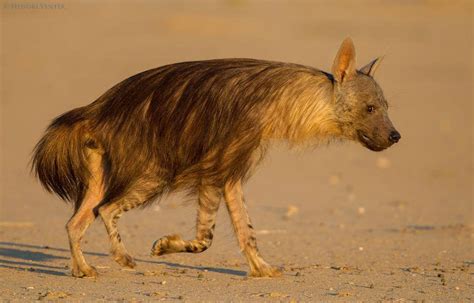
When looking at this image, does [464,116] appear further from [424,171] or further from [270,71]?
[270,71]

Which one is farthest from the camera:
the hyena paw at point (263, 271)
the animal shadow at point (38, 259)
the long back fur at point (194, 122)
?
the animal shadow at point (38, 259)

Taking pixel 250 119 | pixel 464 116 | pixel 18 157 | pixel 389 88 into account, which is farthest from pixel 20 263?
pixel 389 88

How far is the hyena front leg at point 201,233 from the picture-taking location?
725 cm

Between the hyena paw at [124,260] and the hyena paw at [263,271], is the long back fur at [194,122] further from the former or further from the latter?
the hyena paw at [263,271]

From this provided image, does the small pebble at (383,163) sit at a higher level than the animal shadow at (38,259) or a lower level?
lower

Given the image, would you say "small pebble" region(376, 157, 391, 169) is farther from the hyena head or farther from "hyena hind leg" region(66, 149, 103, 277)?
"hyena hind leg" region(66, 149, 103, 277)

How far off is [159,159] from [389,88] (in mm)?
13348

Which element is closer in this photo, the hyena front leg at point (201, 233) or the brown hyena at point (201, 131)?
the brown hyena at point (201, 131)

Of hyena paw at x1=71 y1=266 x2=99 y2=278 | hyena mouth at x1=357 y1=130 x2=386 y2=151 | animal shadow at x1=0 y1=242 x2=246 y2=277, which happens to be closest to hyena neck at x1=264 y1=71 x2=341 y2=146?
hyena mouth at x1=357 y1=130 x2=386 y2=151

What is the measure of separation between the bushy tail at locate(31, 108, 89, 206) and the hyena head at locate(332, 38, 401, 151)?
1.69 meters

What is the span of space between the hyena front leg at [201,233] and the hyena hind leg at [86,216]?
48 centimetres

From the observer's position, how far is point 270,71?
7.29 metres

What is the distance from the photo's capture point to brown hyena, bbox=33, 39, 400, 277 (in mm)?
7148

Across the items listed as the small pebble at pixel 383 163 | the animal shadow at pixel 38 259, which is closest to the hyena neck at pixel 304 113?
the animal shadow at pixel 38 259
